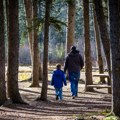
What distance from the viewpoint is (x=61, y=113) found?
1166 cm

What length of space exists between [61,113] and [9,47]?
3.28 meters

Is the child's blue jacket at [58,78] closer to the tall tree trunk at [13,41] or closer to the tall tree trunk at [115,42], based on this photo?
the tall tree trunk at [13,41]

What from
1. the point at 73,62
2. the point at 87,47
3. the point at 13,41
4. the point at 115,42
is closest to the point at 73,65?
the point at 73,62

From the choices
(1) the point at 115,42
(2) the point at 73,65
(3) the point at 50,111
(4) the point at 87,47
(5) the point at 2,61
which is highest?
(4) the point at 87,47

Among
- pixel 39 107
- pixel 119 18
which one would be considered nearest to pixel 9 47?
pixel 39 107

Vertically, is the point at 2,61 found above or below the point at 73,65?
above

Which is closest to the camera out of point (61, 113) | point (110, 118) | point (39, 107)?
point (110, 118)

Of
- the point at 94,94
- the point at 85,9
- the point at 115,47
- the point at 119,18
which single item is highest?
the point at 85,9

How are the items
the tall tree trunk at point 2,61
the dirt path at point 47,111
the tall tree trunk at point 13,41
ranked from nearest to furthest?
the dirt path at point 47,111 → the tall tree trunk at point 2,61 → the tall tree trunk at point 13,41

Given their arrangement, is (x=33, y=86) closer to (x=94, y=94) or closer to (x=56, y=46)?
(x=94, y=94)

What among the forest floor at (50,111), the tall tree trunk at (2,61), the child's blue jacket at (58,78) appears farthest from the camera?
the child's blue jacket at (58,78)

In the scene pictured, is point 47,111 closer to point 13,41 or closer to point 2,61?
point 2,61

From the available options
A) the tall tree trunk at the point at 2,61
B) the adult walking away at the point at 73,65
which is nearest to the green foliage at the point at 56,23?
the adult walking away at the point at 73,65

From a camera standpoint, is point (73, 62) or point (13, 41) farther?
point (73, 62)
